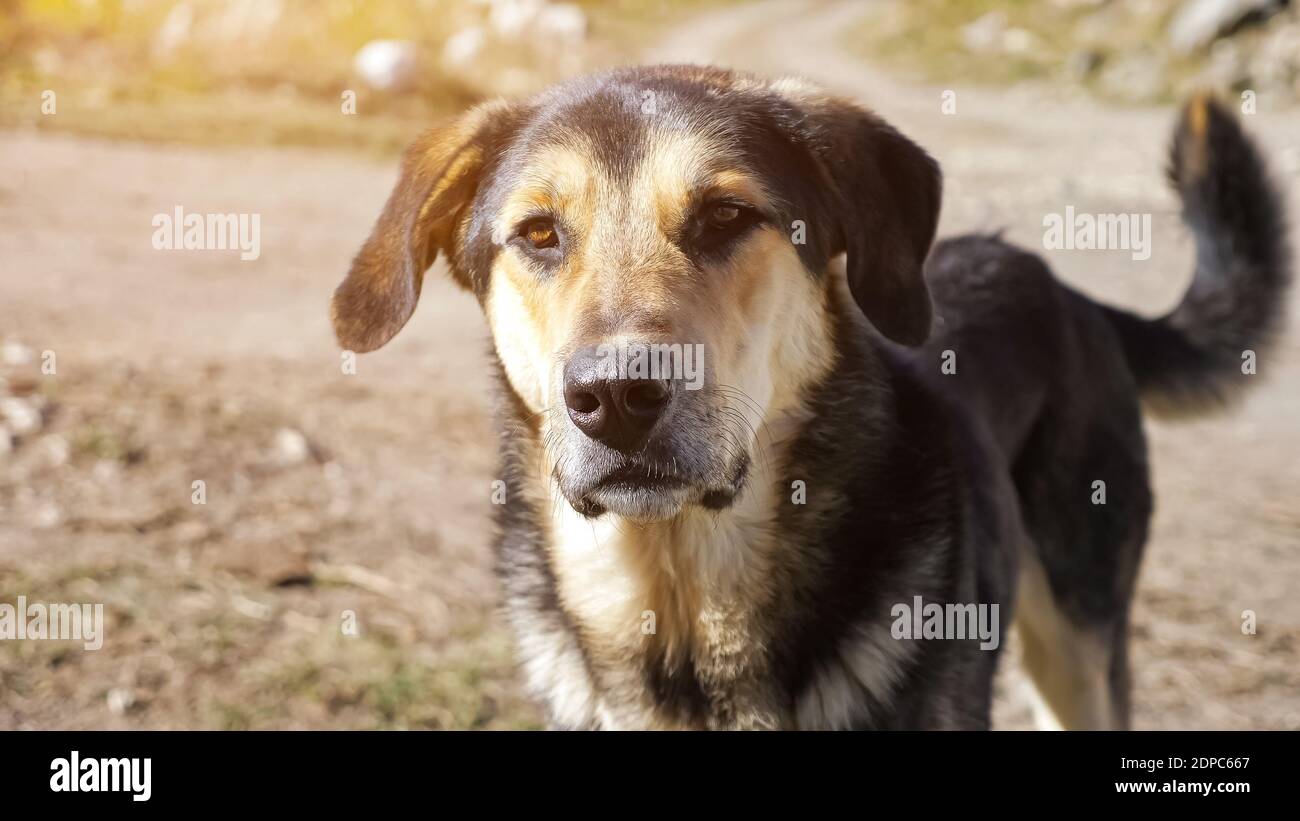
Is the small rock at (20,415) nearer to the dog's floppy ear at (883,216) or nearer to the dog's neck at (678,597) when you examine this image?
the dog's neck at (678,597)

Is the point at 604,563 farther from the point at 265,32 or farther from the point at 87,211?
the point at 265,32

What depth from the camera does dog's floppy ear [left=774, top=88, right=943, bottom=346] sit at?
9.98 feet

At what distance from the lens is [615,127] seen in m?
2.98

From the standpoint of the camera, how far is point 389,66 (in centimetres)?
1461

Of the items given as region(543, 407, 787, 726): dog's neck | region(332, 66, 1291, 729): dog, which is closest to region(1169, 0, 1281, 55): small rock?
region(332, 66, 1291, 729): dog

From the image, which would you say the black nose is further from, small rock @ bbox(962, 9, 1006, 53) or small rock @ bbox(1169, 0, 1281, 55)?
small rock @ bbox(962, 9, 1006, 53)

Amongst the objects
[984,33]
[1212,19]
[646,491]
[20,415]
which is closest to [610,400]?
[646,491]

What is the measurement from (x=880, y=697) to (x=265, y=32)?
14.4m

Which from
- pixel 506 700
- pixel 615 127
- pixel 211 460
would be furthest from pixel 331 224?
pixel 615 127

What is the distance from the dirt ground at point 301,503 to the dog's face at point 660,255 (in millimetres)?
771

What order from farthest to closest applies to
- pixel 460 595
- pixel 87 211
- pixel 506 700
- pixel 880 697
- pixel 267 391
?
pixel 87 211, pixel 267 391, pixel 460 595, pixel 506 700, pixel 880 697

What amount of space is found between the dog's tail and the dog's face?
184 centimetres

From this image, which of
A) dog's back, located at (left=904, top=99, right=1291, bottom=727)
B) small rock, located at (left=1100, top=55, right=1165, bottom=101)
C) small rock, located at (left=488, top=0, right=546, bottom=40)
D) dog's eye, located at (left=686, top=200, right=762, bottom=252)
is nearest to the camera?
dog's eye, located at (left=686, top=200, right=762, bottom=252)
